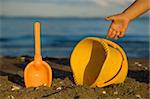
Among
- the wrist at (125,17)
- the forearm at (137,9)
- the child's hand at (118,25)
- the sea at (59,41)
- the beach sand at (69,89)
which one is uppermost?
the forearm at (137,9)

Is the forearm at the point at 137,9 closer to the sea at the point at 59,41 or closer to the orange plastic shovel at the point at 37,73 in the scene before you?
the orange plastic shovel at the point at 37,73

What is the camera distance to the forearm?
106 inches

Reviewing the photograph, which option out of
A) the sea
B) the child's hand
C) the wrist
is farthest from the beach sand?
the sea

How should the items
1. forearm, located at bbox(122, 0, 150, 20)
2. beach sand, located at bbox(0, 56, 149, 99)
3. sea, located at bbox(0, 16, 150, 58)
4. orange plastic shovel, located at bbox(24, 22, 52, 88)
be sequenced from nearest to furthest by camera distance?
1. beach sand, located at bbox(0, 56, 149, 99)
2. forearm, located at bbox(122, 0, 150, 20)
3. orange plastic shovel, located at bbox(24, 22, 52, 88)
4. sea, located at bbox(0, 16, 150, 58)

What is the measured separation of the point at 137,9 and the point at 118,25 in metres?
0.18

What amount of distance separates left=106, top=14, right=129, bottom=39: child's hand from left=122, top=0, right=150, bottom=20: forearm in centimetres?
4

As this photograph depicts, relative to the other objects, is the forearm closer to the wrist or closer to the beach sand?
the wrist

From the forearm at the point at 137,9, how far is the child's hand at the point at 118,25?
4 cm

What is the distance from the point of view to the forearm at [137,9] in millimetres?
2699

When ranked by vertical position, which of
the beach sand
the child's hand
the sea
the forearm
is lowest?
the sea

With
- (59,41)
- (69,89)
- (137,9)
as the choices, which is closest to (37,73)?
(69,89)

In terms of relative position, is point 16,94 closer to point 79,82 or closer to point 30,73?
point 30,73

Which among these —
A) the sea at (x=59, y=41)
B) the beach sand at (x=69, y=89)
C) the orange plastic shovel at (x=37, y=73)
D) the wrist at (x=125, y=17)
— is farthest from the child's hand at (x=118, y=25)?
the sea at (x=59, y=41)

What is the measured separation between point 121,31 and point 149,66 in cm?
152
